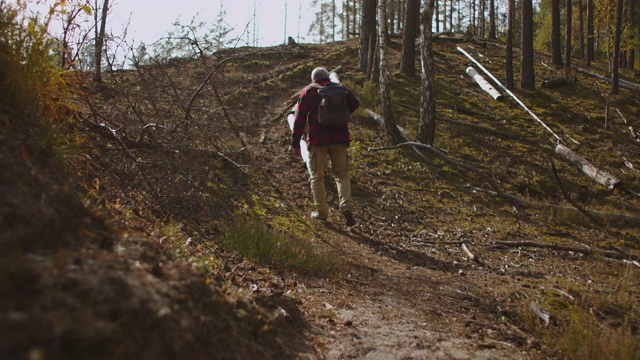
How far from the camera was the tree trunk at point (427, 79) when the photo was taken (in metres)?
11.2

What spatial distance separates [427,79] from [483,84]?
8226 millimetres

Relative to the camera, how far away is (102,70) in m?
6.95

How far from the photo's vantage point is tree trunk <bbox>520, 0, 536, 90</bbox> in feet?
63.4

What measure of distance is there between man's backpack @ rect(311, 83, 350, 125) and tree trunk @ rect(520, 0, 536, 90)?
15250 mm

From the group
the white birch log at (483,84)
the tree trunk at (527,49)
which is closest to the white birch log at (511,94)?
the white birch log at (483,84)

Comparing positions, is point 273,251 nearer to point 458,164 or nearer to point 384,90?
point 458,164

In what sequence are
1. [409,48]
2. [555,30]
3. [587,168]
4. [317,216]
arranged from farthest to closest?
[555,30] < [409,48] < [587,168] < [317,216]

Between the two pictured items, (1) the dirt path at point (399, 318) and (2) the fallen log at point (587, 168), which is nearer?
(1) the dirt path at point (399, 318)

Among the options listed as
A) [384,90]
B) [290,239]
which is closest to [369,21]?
[384,90]

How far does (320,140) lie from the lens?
7191 millimetres

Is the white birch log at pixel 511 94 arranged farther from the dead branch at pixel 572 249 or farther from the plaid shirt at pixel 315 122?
the plaid shirt at pixel 315 122

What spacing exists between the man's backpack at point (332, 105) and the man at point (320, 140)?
0.18m

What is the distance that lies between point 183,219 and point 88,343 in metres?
3.79

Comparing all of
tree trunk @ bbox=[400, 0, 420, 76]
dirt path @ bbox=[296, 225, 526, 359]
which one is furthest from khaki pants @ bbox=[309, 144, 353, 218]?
tree trunk @ bbox=[400, 0, 420, 76]
